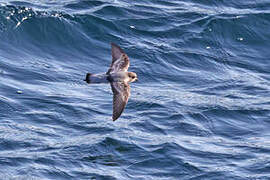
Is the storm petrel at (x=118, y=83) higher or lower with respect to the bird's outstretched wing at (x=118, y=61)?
lower

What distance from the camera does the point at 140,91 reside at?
19453 mm

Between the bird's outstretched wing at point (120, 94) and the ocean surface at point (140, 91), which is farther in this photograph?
the ocean surface at point (140, 91)

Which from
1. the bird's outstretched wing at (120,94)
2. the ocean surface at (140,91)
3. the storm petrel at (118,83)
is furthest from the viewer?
the ocean surface at (140,91)

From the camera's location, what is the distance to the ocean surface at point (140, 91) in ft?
52.7

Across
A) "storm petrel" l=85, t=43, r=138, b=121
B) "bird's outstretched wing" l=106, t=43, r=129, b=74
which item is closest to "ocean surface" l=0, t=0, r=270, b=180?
"storm petrel" l=85, t=43, r=138, b=121

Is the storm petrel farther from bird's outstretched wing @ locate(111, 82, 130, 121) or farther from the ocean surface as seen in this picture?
the ocean surface

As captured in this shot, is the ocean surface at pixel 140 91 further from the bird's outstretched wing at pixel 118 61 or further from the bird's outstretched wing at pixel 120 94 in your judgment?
the bird's outstretched wing at pixel 118 61

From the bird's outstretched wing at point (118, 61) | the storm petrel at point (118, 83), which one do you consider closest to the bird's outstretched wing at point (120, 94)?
the storm petrel at point (118, 83)

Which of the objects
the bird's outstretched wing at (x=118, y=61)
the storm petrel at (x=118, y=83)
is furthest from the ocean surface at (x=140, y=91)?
the bird's outstretched wing at (x=118, y=61)

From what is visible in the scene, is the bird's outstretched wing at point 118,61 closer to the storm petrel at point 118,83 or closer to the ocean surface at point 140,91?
the storm petrel at point 118,83

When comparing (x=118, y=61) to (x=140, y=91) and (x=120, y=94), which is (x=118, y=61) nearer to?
(x=120, y=94)

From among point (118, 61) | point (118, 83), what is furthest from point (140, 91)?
point (118, 83)

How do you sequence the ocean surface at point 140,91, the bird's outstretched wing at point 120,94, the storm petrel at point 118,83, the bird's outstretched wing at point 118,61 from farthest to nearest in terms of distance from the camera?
the ocean surface at point 140,91 < the bird's outstretched wing at point 118,61 < the bird's outstretched wing at point 120,94 < the storm petrel at point 118,83

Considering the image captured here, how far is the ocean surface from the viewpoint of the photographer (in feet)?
52.7
